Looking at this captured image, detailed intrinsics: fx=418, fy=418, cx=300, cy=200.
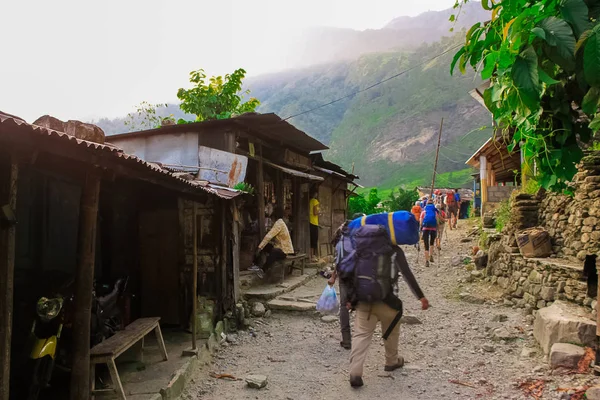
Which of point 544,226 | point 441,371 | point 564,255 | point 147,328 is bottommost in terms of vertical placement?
point 441,371

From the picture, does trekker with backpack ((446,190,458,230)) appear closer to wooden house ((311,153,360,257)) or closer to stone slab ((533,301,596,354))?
wooden house ((311,153,360,257))

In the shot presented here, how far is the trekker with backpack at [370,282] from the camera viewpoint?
5023mm

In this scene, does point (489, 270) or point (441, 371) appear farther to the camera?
point (489, 270)

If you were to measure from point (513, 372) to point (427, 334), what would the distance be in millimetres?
1926

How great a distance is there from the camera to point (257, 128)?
1036 centimetres

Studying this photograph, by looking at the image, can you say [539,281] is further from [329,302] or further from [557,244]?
[329,302]

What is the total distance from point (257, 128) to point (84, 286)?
22.7 ft

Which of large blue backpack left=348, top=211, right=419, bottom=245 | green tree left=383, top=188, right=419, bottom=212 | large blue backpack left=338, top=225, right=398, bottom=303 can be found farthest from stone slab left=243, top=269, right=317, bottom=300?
green tree left=383, top=188, right=419, bottom=212

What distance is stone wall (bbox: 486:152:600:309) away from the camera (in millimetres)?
6609

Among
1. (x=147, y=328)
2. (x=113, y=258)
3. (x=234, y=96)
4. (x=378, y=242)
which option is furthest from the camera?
(x=234, y=96)

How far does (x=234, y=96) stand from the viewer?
16922 mm

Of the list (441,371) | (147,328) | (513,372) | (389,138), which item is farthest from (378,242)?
(389,138)

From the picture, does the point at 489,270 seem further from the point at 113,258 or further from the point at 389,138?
the point at 389,138

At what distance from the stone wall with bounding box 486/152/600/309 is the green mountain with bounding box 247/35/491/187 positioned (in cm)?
3514
